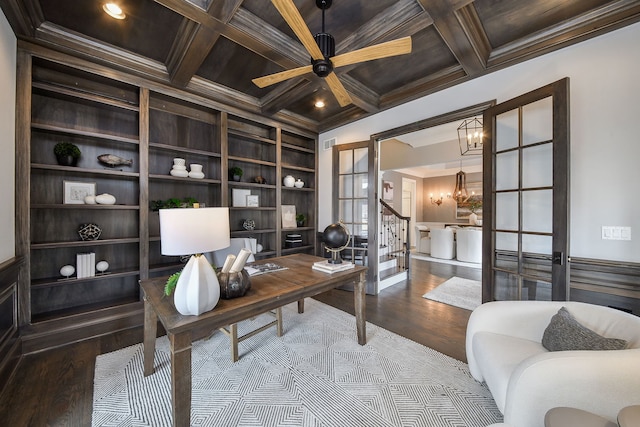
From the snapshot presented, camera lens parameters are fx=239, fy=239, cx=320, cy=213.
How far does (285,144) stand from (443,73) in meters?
2.35

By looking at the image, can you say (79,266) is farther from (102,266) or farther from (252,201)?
(252,201)

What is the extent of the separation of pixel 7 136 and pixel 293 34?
2361mm

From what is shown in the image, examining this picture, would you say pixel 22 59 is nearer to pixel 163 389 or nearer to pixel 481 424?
pixel 163 389

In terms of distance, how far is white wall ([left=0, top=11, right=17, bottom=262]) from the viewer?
5.63ft

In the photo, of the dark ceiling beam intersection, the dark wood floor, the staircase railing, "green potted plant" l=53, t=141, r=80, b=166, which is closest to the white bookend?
the dark wood floor

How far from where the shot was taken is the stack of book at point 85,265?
2.29 metres

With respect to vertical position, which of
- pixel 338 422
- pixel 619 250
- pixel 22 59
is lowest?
pixel 338 422

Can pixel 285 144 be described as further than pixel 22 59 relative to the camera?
Yes

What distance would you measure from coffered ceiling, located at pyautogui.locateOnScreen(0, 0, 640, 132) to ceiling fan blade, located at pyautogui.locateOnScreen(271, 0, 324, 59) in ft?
1.49

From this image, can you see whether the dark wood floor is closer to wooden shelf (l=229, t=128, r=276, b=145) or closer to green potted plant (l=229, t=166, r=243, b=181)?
green potted plant (l=229, t=166, r=243, b=181)

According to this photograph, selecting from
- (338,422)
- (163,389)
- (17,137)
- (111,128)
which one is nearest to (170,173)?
(111,128)

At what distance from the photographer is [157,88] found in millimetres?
2609

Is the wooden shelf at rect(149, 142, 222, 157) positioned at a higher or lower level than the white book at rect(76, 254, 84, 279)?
higher

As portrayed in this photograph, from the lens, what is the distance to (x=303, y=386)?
5.39 ft
